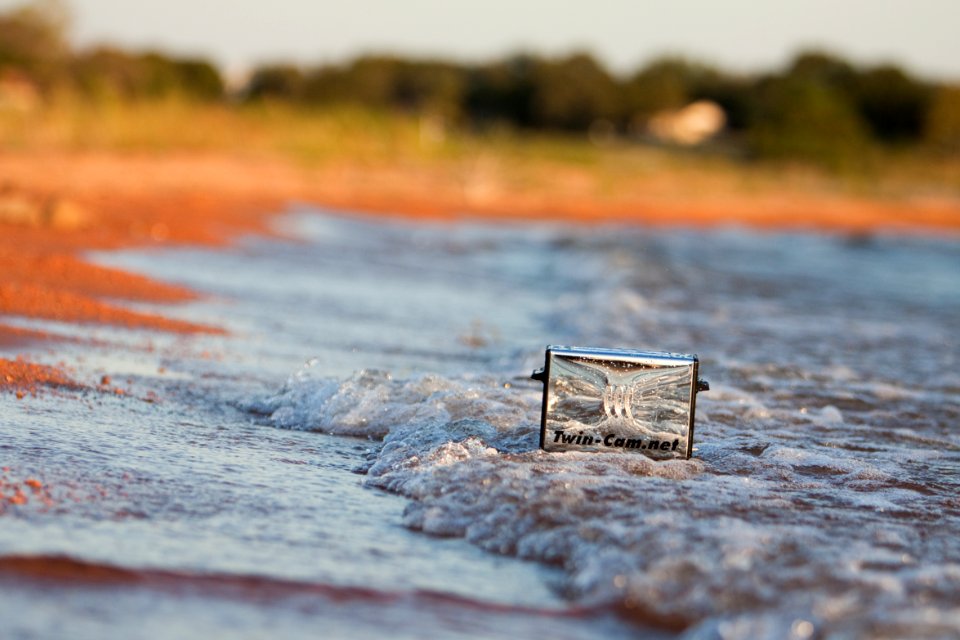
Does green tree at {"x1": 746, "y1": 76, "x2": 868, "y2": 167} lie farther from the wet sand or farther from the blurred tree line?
the wet sand

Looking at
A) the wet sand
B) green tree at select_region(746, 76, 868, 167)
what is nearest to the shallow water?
the wet sand

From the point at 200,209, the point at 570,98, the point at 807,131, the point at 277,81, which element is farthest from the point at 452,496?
the point at 277,81

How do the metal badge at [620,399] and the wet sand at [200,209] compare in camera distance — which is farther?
the wet sand at [200,209]

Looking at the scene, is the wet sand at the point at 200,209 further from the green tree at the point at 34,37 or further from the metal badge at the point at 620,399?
the green tree at the point at 34,37

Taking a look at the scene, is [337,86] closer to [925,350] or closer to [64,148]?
[64,148]

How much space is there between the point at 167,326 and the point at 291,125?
90.0 ft

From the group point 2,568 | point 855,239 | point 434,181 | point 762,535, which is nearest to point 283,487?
point 2,568

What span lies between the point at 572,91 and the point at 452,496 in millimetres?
66340

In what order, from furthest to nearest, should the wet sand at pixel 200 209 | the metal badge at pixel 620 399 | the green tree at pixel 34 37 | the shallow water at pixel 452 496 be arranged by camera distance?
the green tree at pixel 34 37
the wet sand at pixel 200 209
the metal badge at pixel 620 399
the shallow water at pixel 452 496

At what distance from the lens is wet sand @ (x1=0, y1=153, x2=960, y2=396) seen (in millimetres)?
8547

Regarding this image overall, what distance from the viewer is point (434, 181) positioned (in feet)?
116

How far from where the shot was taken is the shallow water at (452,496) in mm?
3525

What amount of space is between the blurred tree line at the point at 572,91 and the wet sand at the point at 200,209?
8742 millimetres

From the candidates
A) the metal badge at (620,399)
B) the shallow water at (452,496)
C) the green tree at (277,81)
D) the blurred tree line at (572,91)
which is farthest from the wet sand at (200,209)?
the green tree at (277,81)
